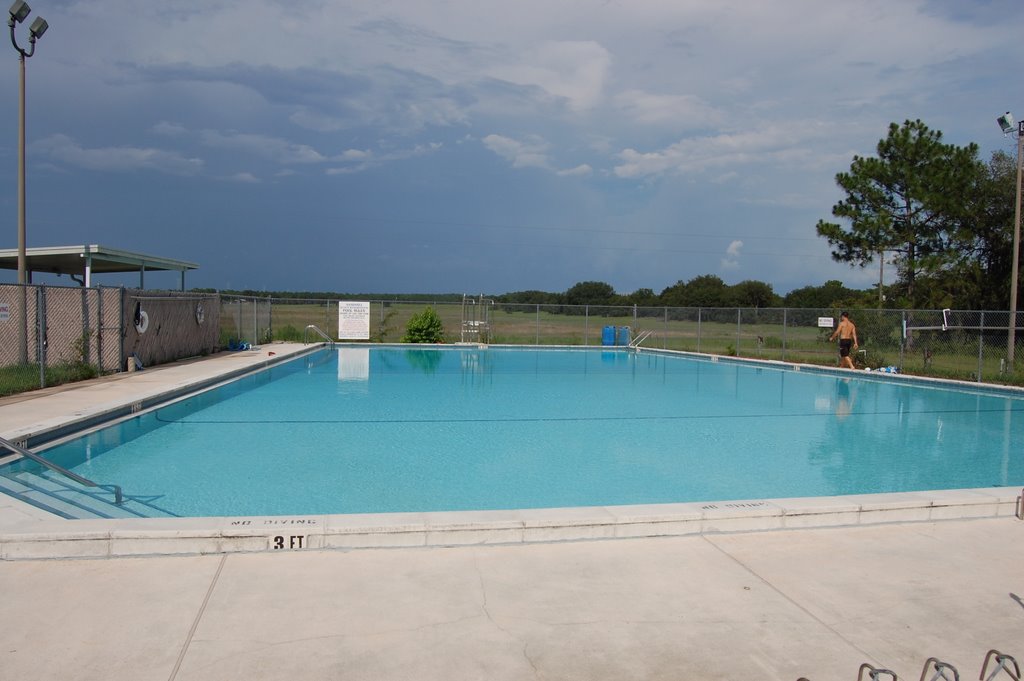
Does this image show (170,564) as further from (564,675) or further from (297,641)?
(564,675)

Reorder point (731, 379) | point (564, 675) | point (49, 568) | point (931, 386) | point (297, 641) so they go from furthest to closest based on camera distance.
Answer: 1. point (731, 379)
2. point (931, 386)
3. point (49, 568)
4. point (297, 641)
5. point (564, 675)

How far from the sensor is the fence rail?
570 inches

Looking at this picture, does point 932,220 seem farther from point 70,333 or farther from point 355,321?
point 70,333

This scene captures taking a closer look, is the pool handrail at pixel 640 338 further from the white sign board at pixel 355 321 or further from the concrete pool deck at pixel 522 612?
the concrete pool deck at pixel 522 612

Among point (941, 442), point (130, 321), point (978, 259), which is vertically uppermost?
point (978, 259)

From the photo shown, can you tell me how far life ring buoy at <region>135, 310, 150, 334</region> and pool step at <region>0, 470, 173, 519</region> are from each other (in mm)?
9809

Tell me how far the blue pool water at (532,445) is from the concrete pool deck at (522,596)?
213 centimetres

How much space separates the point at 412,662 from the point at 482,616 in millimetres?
571

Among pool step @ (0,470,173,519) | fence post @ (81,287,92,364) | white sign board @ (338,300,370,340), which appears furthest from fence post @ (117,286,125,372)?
white sign board @ (338,300,370,340)

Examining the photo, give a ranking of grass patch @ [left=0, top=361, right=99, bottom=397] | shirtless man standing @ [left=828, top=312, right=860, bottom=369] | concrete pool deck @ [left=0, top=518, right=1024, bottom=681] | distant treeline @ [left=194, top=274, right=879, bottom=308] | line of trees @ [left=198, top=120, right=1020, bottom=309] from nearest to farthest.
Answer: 1. concrete pool deck @ [left=0, top=518, right=1024, bottom=681]
2. grass patch @ [left=0, top=361, right=99, bottom=397]
3. shirtless man standing @ [left=828, top=312, right=860, bottom=369]
4. line of trees @ [left=198, top=120, right=1020, bottom=309]
5. distant treeline @ [left=194, top=274, right=879, bottom=308]

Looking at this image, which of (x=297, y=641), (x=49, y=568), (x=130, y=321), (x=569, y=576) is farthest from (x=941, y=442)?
(x=130, y=321)

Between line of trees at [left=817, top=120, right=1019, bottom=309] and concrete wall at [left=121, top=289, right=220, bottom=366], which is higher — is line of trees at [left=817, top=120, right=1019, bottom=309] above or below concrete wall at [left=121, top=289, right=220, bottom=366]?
above

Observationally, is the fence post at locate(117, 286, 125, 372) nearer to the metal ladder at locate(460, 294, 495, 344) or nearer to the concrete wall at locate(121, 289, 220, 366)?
the concrete wall at locate(121, 289, 220, 366)

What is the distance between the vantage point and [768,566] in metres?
4.62
